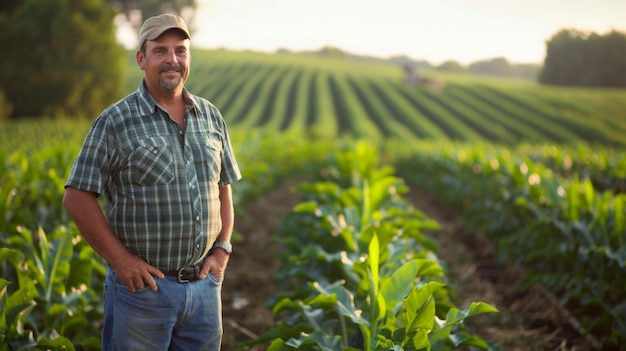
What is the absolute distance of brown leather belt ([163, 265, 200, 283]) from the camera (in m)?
2.05

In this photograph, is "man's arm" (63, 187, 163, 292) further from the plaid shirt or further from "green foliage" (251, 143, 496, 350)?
"green foliage" (251, 143, 496, 350)

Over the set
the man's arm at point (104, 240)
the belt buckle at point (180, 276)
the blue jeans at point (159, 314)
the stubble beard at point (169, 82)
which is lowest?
the blue jeans at point (159, 314)

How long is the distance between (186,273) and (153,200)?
0.99ft

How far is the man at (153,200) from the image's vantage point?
1947mm

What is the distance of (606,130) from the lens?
34438mm

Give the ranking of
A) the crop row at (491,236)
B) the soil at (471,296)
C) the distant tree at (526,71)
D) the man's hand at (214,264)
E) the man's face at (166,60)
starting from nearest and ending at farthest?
the man's face at (166,60), the man's hand at (214,264), the crop row at (491,236), the soil at (471,296), the distant tree at (526,71)

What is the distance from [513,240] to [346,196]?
238 centimetres

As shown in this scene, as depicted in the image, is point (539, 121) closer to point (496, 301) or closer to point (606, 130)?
point (606, 130)

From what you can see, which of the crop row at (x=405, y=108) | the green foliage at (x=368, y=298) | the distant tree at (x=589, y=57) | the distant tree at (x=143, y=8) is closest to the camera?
the green foliage at (x=368, y=298)

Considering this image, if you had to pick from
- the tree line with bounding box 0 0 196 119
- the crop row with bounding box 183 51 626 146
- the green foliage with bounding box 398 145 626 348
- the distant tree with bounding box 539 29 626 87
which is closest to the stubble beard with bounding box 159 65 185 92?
the green foliage with bounding box 398 145 626 348

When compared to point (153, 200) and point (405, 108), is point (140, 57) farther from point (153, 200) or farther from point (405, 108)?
point (405, 108)

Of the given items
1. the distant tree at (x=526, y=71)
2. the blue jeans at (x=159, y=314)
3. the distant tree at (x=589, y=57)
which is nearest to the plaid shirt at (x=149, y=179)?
the blue jeans at (x=159, y=314)

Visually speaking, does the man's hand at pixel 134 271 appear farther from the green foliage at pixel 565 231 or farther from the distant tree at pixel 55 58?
the distant tree at pixel 55 58

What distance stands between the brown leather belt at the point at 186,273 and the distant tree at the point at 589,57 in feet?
171
